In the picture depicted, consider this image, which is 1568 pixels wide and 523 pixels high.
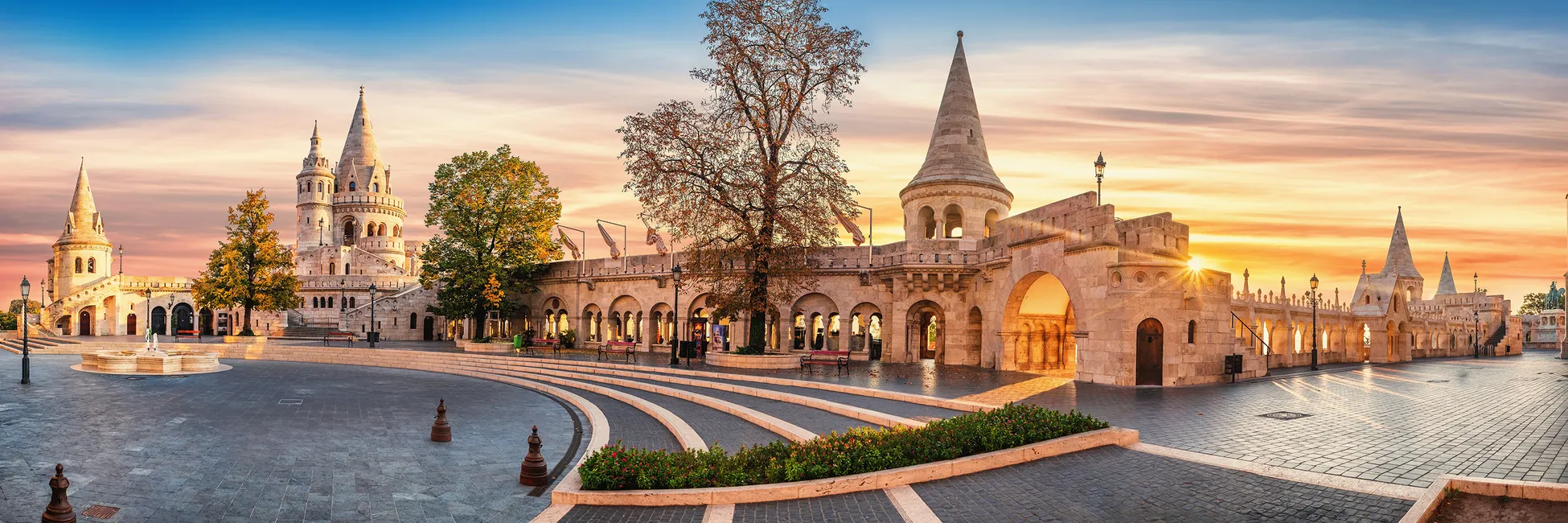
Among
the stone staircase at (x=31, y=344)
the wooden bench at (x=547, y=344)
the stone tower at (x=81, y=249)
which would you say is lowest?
the stone staircase at (x=31, y=344)

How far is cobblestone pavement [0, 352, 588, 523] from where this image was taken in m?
9.32

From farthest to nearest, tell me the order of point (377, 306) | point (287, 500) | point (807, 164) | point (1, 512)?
point (377, 306) < point (807, 164) < point (287, 500) < point (1, 512)

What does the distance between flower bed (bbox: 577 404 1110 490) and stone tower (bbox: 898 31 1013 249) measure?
71.3 feet

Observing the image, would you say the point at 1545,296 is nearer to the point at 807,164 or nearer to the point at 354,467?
the point at 807,164

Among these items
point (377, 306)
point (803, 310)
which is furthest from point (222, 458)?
point (377, 306)

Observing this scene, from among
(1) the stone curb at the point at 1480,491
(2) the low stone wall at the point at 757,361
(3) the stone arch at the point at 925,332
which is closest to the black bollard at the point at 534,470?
(1) the stone curb at the point at 1480,491

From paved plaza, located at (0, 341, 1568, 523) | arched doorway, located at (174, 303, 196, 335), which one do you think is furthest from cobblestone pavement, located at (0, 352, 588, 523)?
arched doorway, located at (174, 303, 196, 335)

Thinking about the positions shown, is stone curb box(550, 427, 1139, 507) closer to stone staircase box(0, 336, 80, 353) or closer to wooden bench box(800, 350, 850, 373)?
wooden bench box(800, 350, 850, 373)

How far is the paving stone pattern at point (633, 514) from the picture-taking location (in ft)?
28.0

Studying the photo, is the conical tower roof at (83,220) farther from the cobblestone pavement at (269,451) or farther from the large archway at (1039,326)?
the large archway at (1039,326)

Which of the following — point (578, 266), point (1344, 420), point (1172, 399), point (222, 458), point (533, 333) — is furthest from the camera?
point (533, 333)

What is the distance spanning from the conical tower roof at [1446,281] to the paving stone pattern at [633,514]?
349 feet

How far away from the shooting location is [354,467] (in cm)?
1122

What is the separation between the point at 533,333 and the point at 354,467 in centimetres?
3574
